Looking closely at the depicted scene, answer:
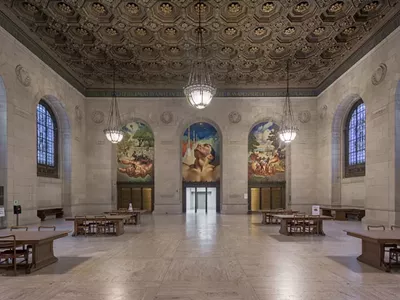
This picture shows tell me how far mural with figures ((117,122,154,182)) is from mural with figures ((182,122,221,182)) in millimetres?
2157

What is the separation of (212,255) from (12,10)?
1076 cm

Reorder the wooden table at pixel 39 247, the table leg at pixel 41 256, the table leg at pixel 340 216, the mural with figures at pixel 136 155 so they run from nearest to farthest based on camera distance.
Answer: the wooden table at pixel 39 247
the table leg at pixel 41 256
the table leg at pixel 340 216
the mural with figures at pixel 136 155

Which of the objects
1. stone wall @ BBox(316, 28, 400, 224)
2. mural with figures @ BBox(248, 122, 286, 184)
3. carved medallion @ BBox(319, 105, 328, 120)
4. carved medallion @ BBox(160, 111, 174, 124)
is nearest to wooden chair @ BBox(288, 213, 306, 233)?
stone wall @ BBox(316, 28, 400, 224)

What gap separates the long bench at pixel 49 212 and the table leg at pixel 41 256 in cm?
985

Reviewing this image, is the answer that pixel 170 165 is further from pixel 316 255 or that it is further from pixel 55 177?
pixel 316 255

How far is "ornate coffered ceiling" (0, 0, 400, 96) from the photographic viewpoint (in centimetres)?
1195

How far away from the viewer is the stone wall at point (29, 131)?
12.2m

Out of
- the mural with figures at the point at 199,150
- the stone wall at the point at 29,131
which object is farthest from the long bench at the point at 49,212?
the mural with figures at the point at 199,150

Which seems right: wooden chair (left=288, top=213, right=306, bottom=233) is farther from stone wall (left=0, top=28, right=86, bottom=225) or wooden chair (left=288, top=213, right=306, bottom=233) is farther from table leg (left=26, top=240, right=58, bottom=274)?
stone wall (left=0, top=28, right=86, bottom=225)

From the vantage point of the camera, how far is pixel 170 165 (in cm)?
2075

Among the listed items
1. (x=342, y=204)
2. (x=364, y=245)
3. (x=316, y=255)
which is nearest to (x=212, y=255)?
(x=316, y=255)

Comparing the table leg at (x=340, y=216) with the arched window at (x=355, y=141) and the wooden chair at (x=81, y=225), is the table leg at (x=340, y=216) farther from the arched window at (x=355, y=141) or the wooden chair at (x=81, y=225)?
the wooden chair at (x=81, y=225)

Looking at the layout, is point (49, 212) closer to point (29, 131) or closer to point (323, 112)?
point (29, 131)

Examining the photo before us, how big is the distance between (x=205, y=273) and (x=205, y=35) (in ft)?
35.7
